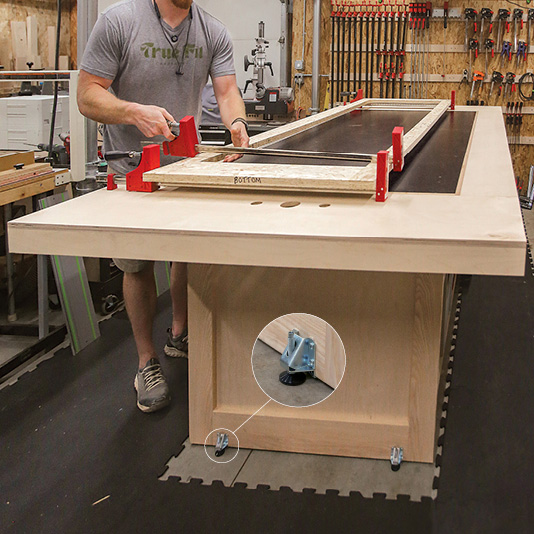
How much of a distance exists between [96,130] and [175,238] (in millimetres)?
2045

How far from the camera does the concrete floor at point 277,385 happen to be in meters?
1.89

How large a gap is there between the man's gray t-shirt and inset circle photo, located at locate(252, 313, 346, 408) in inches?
33.1

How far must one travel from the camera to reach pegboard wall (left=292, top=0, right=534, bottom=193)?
5980 mm

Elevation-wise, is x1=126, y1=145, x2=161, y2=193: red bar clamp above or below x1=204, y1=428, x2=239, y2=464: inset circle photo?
above

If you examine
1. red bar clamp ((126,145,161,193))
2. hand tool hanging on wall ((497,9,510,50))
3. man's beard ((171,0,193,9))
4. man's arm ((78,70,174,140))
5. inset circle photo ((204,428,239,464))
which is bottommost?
inset circle photo ((204,428,239,464))

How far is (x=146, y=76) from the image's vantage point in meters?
2.36

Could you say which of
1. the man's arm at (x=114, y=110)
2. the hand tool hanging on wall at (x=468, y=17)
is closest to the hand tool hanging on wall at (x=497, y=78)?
the hand tool hanging on wall at (x=468, y=17)

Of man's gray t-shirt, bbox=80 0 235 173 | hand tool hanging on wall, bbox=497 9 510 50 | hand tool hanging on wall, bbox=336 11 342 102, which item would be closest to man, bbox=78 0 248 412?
man's gray t-shirt, bbox=80 0 235 173

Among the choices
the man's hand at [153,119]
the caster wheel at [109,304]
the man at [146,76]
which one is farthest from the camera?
the caster wheel at [109,304]

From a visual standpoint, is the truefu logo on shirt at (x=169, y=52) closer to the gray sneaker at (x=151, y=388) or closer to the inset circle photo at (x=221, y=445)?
the gray sneaker at (x=151, y=388)

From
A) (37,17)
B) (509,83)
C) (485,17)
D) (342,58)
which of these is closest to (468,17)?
(485,17)

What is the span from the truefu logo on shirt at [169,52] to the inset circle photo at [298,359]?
112cm

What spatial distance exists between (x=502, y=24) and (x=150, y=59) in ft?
15.3

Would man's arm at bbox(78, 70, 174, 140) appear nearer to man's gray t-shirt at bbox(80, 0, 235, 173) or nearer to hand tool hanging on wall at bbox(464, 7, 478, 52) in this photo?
man's gray t-shirt at bbox(80, 0, 235, 173)
